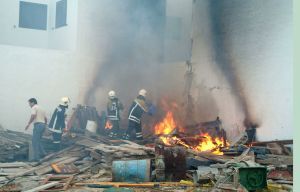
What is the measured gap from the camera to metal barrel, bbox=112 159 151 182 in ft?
32.8

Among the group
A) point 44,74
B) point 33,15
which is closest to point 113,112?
point 44,74

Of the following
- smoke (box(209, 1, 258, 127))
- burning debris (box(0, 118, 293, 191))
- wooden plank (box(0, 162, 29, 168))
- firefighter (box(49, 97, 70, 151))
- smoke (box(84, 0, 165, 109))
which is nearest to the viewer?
burning debris (box(0, 118, 293, 191))

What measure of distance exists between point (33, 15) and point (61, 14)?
2266 millimetres

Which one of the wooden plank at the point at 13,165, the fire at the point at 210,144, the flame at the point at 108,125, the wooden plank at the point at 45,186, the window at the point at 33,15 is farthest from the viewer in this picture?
the window at the point at 33,15

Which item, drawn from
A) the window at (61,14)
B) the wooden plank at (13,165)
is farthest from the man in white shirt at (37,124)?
the window at (61,14)

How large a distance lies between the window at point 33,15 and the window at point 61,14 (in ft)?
4.57

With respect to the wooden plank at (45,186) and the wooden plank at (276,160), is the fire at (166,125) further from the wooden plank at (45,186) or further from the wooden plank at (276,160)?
the wooden plank at (45,186)

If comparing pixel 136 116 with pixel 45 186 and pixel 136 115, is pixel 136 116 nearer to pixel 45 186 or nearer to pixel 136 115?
pixel 136 115

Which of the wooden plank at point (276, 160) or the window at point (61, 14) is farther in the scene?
the window at point (61, 14)

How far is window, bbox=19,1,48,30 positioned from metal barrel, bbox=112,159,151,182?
1374 cm

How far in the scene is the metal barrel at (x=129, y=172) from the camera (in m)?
9.98

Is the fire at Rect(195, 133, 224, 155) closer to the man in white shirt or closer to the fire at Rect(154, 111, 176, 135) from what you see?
the fire at Rect(154, 111, 176, 135)

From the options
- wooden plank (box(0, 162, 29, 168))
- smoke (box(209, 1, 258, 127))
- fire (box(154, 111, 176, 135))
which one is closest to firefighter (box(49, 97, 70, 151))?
wooden plank (box(0, 162, 29, 168))

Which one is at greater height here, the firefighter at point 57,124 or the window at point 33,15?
the window at point 33,15
